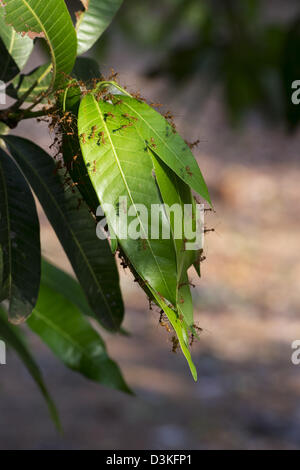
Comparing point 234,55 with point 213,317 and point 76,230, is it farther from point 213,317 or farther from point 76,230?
point 213,317

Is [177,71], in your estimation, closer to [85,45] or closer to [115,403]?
[85,45]

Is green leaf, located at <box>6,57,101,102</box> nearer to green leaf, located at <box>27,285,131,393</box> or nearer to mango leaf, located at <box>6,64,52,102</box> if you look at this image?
mango leaf, located at <box>6,64,52,102</box>

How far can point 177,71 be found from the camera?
85.0 inches

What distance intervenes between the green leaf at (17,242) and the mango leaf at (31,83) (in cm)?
8

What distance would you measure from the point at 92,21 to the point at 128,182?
12.2 inches

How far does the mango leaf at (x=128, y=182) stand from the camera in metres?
0.60

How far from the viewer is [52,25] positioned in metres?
0.70

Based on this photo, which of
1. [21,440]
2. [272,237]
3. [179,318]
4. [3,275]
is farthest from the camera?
[272,237]

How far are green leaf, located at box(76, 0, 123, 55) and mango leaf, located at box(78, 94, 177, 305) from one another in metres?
0.21

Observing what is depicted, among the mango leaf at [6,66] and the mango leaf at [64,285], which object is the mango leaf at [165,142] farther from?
the mango leaf at [64,285]

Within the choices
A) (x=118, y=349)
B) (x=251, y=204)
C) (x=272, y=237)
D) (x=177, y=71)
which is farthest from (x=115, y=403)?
(x=251, y=204)

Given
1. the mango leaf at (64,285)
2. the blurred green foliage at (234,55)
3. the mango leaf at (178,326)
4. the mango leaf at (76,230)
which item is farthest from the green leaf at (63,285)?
the blurred green foliage at (234,55)

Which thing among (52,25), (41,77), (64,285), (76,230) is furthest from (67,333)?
(52,25)

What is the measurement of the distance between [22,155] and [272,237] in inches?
176
